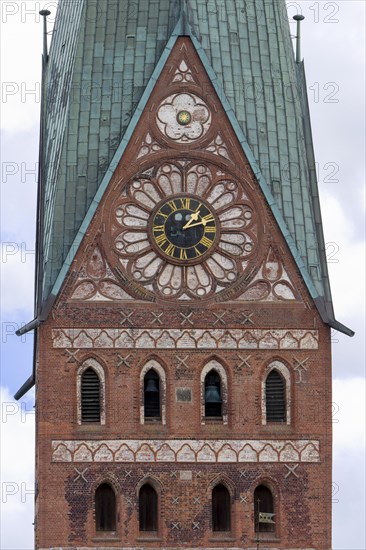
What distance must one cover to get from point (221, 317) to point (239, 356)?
0.82m

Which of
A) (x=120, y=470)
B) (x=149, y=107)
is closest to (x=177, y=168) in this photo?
(x=149, y=107)

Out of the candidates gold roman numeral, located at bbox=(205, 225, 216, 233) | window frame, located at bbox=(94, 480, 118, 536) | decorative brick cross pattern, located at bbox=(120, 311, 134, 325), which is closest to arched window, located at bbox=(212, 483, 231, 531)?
window frame, located at bbox=(94, 480, 118, 536)

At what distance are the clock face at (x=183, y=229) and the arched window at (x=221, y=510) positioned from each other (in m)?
4.39

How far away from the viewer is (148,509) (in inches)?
2212

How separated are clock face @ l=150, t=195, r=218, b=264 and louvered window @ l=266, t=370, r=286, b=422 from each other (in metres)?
2.67

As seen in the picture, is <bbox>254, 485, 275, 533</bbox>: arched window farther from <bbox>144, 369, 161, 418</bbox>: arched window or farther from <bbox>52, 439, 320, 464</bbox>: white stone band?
<bbox>144, 369, 161, 418</bbox>: arched window

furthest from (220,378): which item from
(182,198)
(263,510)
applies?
(182,198)

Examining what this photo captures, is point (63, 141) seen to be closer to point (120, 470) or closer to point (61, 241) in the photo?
point (61, 241)

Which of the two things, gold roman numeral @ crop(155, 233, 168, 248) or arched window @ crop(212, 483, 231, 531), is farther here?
gold roman numeral @ crop(155, 233, 168, 248)

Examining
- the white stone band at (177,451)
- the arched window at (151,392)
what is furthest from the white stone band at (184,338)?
the white stone band at (177,451)

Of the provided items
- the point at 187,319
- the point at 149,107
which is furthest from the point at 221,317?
Result: the point at 149,107

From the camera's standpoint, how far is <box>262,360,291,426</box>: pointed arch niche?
56656 mm

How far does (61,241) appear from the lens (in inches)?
2255

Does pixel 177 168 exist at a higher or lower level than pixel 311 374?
higher
